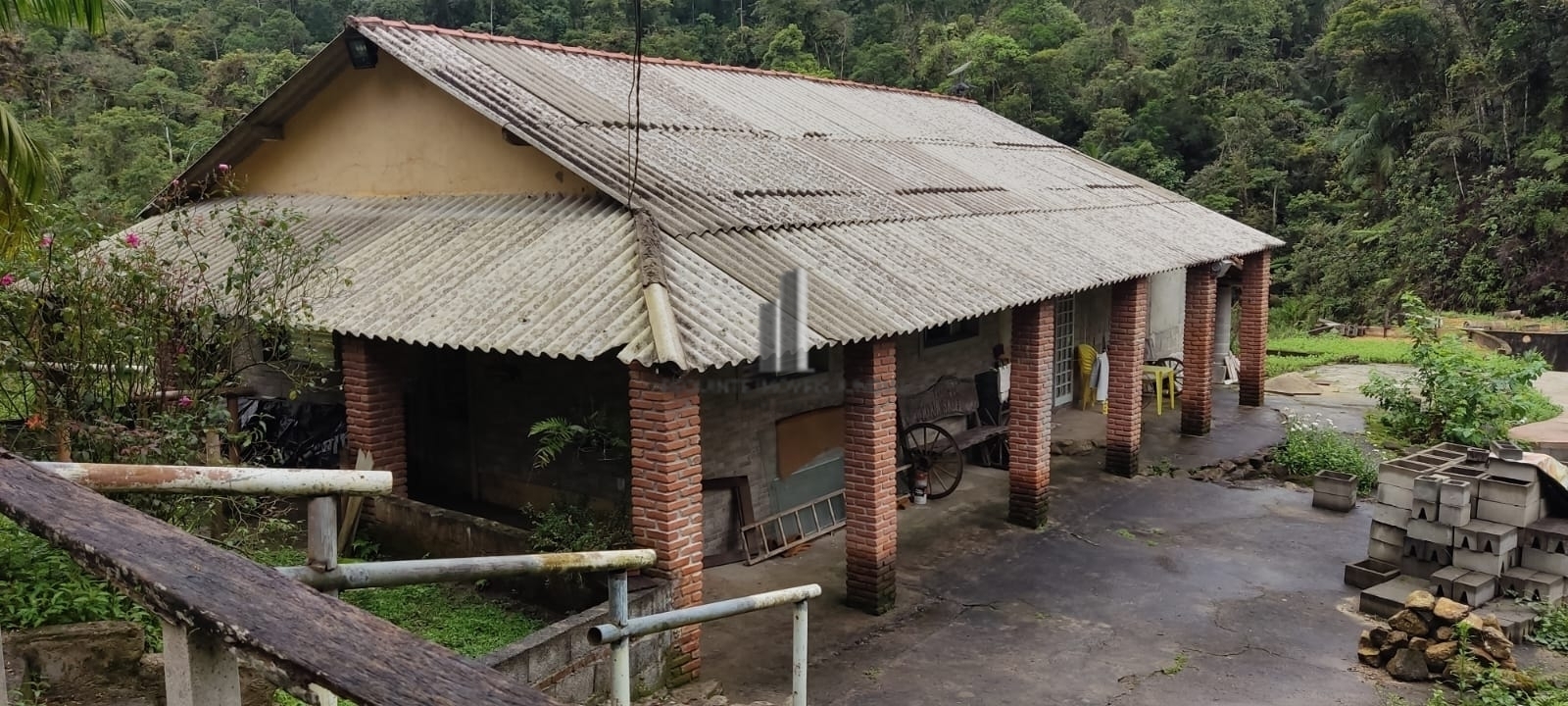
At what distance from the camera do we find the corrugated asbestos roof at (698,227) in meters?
7.78

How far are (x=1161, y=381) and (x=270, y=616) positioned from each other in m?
17.5

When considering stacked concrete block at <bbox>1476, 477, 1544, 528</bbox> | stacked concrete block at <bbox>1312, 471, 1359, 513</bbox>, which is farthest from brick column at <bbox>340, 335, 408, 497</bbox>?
stacked concrete block at <bbox>1312, 471, 1359, 513</bbox>

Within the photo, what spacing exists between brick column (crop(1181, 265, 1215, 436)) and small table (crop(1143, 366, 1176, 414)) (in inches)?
52.0

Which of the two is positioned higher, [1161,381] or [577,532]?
[1161,381]

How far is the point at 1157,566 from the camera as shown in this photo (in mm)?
10195

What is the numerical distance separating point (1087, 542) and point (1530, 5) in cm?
2643

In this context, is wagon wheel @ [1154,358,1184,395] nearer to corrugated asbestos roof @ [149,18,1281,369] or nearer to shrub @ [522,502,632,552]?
corrugated asbestos roof @ [149,18,1281,369]

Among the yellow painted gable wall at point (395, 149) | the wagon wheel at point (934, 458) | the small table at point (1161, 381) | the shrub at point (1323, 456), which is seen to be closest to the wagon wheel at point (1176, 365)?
the small table at point (1161, 381)

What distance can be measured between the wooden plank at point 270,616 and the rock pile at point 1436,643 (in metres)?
8.36

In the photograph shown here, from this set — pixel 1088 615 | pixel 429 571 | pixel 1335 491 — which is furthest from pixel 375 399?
pixel 1335 491

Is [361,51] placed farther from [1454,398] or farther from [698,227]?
[1454,398]

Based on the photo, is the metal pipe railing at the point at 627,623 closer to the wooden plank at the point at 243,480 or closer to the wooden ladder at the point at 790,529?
the wooden plank at the point at 243,480

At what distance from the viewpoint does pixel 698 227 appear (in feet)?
28.6

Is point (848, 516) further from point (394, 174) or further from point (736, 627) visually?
point (394, 174)
